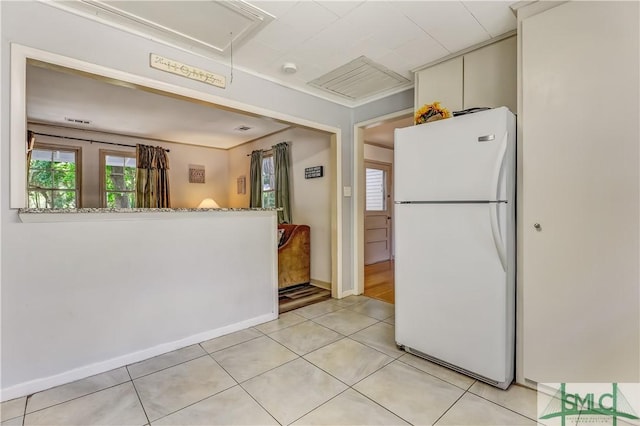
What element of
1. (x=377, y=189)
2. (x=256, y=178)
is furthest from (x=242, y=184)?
(x=377, y=189)

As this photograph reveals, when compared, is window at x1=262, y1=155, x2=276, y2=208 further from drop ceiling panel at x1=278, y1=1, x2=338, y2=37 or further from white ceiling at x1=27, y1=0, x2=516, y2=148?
drop ceiling panel at x1=278, y1=1, x2=338, y2=37

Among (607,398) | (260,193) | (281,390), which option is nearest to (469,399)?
(607,398)

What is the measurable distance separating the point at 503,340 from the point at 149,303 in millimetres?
2378

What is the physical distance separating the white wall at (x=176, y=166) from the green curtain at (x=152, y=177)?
20cm

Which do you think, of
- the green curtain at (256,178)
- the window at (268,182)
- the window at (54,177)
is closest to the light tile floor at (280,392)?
the window at (268,182)

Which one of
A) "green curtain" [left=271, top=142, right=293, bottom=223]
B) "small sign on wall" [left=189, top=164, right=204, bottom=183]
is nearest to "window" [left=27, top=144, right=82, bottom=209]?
"small sign on wall" [left=189, top=164, right=204, bottom=183]

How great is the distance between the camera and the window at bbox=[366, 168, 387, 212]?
6.06 meters

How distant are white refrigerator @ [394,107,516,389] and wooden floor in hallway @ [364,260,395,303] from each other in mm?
1421

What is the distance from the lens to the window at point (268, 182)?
5328 millimetres

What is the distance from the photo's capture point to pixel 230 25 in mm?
2051

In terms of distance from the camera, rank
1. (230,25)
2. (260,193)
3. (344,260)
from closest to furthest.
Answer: (230,25)
(344,260)
(260,193)

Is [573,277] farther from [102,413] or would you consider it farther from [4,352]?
[4,352]

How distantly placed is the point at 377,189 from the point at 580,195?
4.52m

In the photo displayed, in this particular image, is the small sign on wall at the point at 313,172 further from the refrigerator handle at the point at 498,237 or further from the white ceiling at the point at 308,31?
the refrigerator handle at the point at 498,237
